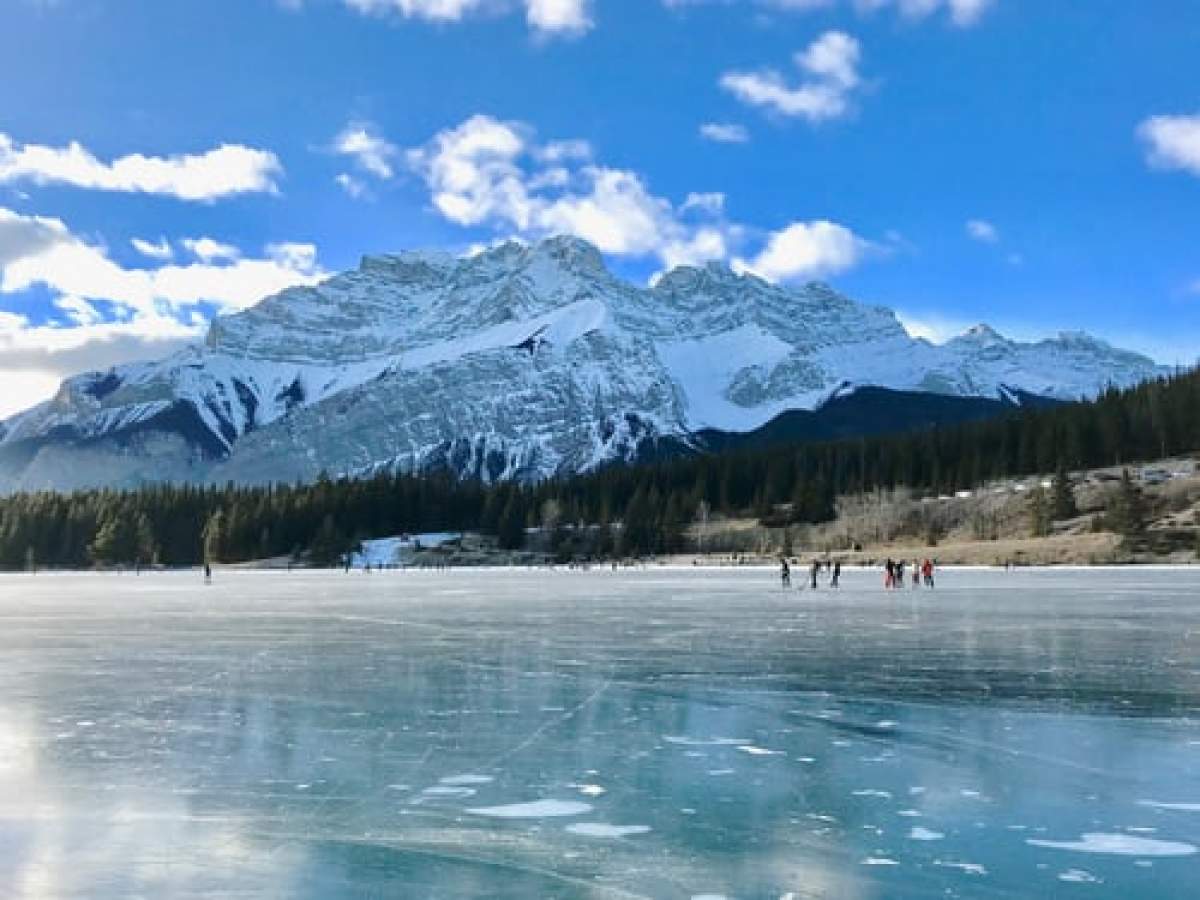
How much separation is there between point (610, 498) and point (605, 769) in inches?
5743

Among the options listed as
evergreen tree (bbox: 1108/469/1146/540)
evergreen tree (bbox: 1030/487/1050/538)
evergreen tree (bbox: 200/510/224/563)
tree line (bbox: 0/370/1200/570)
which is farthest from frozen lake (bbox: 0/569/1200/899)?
evergreen tree (bbox: 200/510/224/563)

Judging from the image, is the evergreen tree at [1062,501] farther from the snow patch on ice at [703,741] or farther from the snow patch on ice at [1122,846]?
the snow patch on ice at [1122,846]

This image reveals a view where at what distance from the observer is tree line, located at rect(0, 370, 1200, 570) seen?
130125 millimetres

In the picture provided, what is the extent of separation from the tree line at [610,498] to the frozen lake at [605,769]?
116 metres

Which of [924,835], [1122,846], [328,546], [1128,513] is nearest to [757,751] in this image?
[924,835]

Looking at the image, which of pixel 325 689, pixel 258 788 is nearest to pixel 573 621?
pixel 325 689

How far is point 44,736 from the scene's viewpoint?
41.7 ft

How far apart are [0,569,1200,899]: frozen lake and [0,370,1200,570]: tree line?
380 feet

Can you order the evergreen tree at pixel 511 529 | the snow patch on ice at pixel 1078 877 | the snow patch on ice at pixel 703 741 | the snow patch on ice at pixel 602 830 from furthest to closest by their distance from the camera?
1. the evergreen tree at pixel 511 529
2. the snow patch on ice at pixel 703 741
3. the snow patch on ice at pixel 602 830
4. the snow patch on ice at pixel 1078 877

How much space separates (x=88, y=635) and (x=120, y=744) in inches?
654

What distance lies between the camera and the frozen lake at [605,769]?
24.8 ft

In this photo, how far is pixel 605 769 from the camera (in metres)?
10.9

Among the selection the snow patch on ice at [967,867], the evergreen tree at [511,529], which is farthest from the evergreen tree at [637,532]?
the snow patch on ice at [967,867]

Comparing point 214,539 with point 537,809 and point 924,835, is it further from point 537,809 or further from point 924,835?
point 924,835
